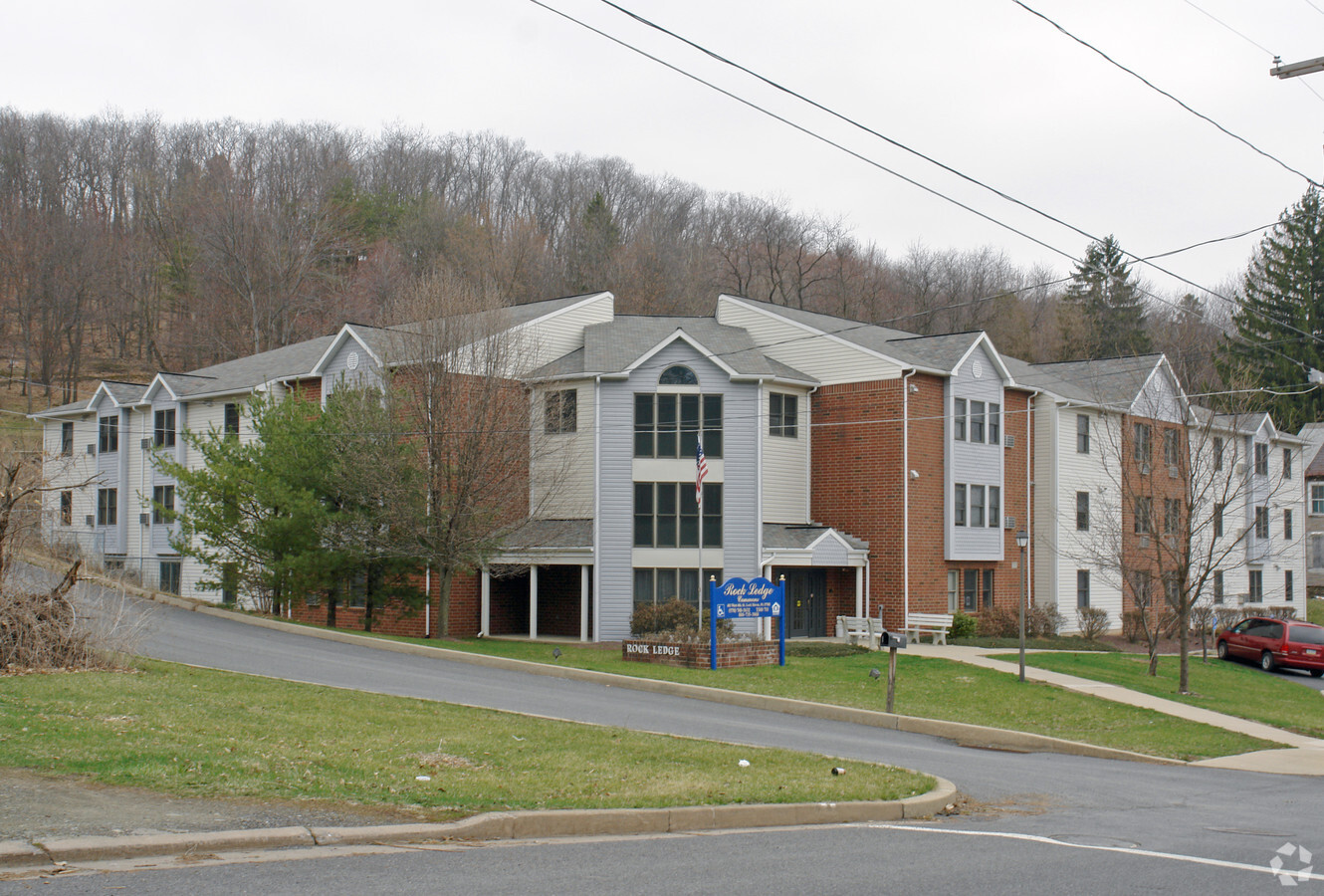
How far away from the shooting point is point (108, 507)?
4544 centimetres

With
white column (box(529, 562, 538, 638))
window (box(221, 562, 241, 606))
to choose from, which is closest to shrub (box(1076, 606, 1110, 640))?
white column (box(529, 562, 538, 638))

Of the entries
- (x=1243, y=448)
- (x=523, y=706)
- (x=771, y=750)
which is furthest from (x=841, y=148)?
(x=1243, y=448)

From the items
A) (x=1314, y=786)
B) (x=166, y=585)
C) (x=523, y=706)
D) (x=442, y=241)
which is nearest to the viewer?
(x=1314, y=786)

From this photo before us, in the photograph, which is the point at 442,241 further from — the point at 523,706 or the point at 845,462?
the point at 523,706

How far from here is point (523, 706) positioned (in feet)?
55.0

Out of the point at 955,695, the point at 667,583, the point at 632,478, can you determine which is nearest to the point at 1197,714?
the point at 955,695

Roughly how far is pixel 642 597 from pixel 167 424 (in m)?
21.4

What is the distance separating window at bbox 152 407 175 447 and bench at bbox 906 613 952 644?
2691 centimetres

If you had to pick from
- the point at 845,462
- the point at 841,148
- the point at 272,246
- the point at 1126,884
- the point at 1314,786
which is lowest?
the point at 1314,786

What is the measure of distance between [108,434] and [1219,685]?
39267mm

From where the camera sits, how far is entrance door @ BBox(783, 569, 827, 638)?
109 ft

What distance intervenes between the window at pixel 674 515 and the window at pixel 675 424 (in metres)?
0.92

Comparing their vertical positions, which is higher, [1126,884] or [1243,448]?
[1243,448]

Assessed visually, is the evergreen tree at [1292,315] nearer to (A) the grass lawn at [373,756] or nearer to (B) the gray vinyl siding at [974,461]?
(B) the gray vinyl siding at [974,461]
